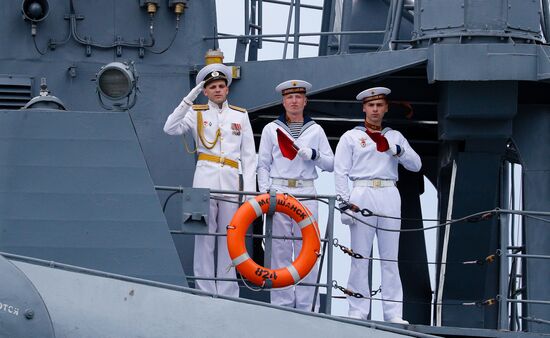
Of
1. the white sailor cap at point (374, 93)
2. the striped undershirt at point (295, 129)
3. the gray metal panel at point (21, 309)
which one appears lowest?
the gray metal panel at point (21, 309)

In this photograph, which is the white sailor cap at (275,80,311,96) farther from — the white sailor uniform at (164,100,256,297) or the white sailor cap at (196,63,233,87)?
the white sailor cap at (196,63,233,87)

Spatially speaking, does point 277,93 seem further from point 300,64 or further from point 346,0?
point 346,0

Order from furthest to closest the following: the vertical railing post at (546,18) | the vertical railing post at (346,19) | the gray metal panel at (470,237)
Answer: the vertical railing post at (346,19) < the vertical railing post at (546,18) < the gray metal panel at (470,237)

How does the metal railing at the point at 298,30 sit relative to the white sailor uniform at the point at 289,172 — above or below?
above

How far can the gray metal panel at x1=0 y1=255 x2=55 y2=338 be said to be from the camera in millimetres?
11008

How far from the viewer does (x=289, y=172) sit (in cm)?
1327

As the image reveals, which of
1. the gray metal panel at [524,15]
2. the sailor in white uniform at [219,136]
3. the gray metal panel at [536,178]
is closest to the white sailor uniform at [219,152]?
the sailor in white uniform at [219,136]

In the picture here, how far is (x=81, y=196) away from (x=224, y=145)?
65.9 inches

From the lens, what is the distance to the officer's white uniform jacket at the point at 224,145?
1299 centimetres

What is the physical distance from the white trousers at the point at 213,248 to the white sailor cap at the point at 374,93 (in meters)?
1.45

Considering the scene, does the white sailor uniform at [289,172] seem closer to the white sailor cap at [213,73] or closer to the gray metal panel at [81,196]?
the white sailor cap at [213,73]

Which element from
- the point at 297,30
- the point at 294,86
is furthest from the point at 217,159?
the point at 297,30

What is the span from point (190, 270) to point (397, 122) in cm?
252

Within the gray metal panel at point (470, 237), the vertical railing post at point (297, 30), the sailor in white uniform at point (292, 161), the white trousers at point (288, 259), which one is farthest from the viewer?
the vertical railing post at point (297, 30)
